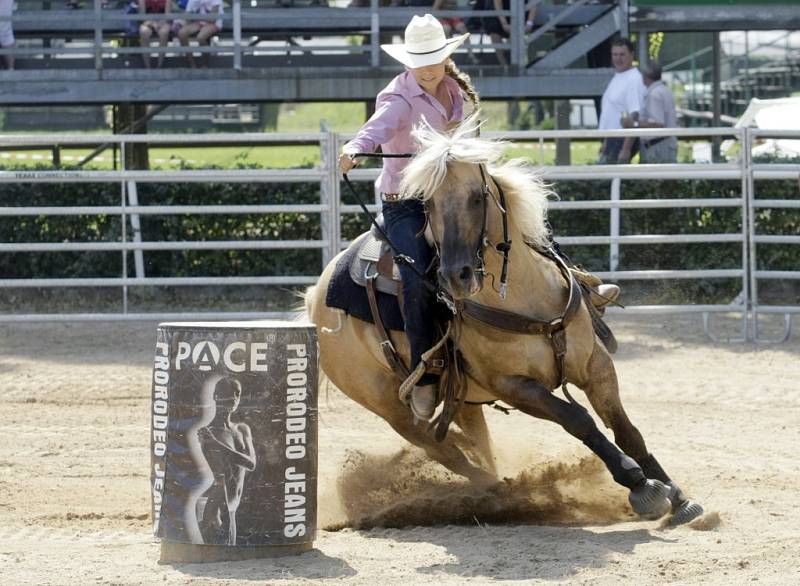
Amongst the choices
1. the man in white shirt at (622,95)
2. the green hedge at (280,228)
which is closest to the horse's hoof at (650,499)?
the green hedge at (280,228)

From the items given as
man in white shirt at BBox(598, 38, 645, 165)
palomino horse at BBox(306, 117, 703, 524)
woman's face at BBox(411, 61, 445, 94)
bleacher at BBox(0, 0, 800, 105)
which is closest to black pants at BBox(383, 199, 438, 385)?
palomino horse at BBox(306, 117, 703, 524)

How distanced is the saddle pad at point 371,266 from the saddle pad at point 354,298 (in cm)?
2

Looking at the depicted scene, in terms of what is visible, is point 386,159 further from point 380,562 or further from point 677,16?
point 677,16

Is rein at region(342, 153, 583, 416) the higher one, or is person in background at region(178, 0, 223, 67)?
person in background at region(178, 0, 223, 67)

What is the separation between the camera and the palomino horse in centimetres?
501

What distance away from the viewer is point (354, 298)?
6125 mm

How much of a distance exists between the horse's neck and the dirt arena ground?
964 mm

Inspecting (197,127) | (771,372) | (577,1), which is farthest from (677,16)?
(197,127)

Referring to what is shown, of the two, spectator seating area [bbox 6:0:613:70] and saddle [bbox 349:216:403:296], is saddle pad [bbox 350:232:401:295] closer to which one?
saddle [bbox 349:216:403:296]

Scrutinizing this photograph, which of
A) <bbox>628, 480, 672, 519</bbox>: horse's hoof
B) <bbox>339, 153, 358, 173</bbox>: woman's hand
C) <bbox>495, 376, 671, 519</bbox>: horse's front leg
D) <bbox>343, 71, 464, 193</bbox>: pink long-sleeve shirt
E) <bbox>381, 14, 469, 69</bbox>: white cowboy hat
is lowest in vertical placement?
<bbox>628, 480, 672, 519</bbox>: horse's hoof

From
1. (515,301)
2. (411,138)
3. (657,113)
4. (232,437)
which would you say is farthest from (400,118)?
(657,113)

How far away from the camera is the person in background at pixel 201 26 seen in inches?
561

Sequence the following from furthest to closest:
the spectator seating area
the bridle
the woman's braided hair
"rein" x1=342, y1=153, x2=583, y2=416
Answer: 1. the spectator seating area
2. the woman's braided hair
3. "rein" x1=342, y1=153, x2=583, y2=416
4. the bridle

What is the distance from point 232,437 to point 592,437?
1548mm
